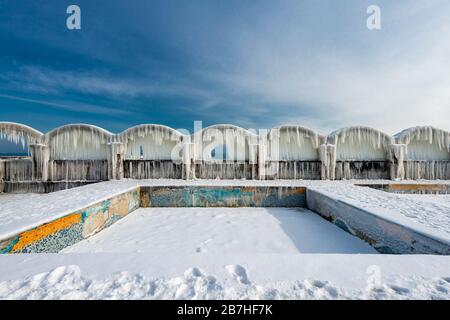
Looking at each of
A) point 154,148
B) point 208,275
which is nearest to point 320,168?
point 154,148

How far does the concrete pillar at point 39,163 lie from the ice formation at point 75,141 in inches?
11.1

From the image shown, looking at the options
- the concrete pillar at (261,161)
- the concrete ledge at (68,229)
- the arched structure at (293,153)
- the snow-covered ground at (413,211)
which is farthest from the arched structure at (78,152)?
the snow-covered ground at (413,211)

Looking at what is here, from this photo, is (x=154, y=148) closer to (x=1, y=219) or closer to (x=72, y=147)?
(x=72, y=147)

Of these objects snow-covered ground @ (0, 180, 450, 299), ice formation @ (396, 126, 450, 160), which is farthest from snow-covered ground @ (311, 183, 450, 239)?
ice formation @ (396, 126, 450, 160)

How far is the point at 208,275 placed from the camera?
1.48 metres

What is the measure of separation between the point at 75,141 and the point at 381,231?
1034 centimetres

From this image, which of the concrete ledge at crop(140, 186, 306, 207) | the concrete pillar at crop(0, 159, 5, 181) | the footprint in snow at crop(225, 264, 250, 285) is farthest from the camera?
the concrete pillar at crop(0, 159, 5, 181)

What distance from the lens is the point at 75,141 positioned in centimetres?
806

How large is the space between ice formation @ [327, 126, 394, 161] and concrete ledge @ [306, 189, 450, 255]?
180 inches

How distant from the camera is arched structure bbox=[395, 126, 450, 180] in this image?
7.88 meters

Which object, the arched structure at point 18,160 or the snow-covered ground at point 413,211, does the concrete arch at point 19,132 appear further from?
the snow-covered ground at point 413,211

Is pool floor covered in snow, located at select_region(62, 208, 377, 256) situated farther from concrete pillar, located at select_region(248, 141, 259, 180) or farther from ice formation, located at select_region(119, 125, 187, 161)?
ice formation, located at select_region(119, 125, 187, 161)
